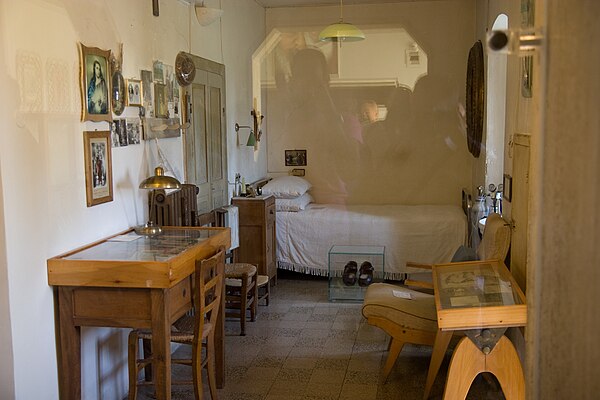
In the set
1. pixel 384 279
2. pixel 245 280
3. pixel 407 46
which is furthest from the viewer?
pixel 407 46

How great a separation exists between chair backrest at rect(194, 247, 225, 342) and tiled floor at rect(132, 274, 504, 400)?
51cm

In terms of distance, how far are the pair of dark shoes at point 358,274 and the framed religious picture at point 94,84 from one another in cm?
256

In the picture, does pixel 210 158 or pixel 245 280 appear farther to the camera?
pixel 210 158

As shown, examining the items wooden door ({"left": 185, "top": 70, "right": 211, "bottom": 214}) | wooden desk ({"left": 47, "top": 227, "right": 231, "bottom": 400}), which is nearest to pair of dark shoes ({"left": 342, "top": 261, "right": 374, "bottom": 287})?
wooden door ({"left": 185, "top": 70, "right": 211, "bottom": 214})

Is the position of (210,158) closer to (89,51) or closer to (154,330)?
(89,51)

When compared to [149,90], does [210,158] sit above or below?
below

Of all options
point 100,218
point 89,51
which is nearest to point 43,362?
point 100,218

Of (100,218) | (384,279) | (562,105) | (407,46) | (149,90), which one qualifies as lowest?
(384,279)

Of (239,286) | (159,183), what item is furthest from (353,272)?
(159,183)

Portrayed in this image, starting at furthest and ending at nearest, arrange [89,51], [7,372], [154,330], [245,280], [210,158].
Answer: [210,158] < [245,280] < [89,51] < [154,330] < [7,372]

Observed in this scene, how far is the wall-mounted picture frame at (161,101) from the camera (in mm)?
3986

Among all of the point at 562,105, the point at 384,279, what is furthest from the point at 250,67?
the point at 562,105

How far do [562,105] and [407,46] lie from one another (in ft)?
16.5

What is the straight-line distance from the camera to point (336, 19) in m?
6.00
